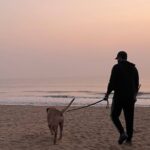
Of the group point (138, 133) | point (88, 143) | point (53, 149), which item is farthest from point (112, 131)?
point (53, 149)

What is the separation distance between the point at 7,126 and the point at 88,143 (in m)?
3.79

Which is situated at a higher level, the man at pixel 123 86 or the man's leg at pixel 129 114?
the man at pixel 123 86

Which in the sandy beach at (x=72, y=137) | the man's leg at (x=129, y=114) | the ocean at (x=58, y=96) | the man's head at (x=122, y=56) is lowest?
the ocean at (x=58, y=96)

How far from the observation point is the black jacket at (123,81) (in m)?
8.28

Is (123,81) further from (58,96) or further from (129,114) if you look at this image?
(58,96)

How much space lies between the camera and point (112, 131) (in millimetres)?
10883

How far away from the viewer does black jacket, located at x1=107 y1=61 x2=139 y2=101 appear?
8.28 metres

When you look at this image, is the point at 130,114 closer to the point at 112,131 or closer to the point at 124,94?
the point at 124,94

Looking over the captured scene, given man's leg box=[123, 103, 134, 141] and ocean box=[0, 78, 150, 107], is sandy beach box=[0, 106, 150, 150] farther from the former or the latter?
ocean box=[0, 78, 150, 107]

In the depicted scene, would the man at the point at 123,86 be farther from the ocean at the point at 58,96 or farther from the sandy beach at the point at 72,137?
the ocean at the point at 58,96

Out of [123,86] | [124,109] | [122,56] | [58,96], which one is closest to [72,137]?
[124,109]

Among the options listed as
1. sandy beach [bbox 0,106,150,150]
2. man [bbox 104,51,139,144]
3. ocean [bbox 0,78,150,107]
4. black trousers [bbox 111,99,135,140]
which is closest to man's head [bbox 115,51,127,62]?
man [bbox 104,51,139,144]

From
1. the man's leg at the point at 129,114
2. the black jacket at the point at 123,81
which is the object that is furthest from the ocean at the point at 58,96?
the black jacket at the point at 123,81

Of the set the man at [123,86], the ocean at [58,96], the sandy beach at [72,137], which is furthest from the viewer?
the ocean at [58,96]
